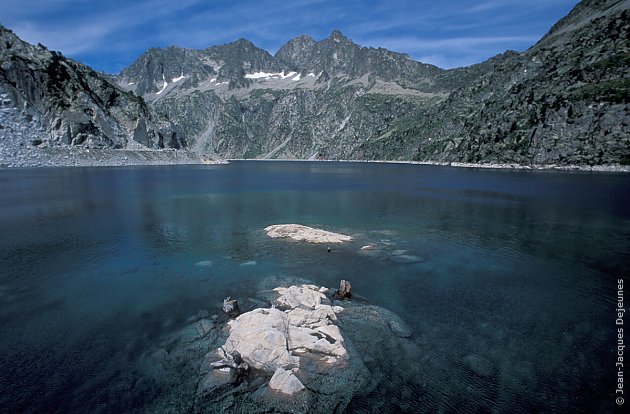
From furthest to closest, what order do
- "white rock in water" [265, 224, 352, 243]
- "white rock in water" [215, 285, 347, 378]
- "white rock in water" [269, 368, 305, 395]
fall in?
"white rock in water" [265, 224, 352, 243], "white rock in water" [215, 285, 347, 378], "white rock in water" [269, 368, 305, 395]

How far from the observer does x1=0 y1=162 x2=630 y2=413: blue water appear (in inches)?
642

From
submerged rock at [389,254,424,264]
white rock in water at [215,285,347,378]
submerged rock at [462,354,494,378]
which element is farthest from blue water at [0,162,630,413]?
white rock in water at [215,285,347,378]

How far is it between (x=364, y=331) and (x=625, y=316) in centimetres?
1876

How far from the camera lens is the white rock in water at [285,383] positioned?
15445mm

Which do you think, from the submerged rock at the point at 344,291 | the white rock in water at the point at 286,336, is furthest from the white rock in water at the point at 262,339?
the submerged rock at the point at 344,291

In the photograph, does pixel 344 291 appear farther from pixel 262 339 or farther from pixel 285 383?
pixel 285 383

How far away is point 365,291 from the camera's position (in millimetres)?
27750

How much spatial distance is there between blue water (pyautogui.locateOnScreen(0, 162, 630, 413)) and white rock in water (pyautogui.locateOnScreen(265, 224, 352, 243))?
2159 mm

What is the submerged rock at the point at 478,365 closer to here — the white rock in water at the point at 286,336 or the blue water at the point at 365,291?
the blue water at the point at 365,291

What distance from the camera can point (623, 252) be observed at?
126 feet

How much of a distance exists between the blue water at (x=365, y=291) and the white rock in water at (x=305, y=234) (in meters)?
2.16

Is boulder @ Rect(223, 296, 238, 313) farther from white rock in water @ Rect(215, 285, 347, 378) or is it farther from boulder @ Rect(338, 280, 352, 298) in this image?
boulder @ Rect(338, 280, 352, 298)

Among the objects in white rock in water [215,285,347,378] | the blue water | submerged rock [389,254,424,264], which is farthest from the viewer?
submerged rock [389,254,424,264]

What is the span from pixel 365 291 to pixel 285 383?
43.6 ft
